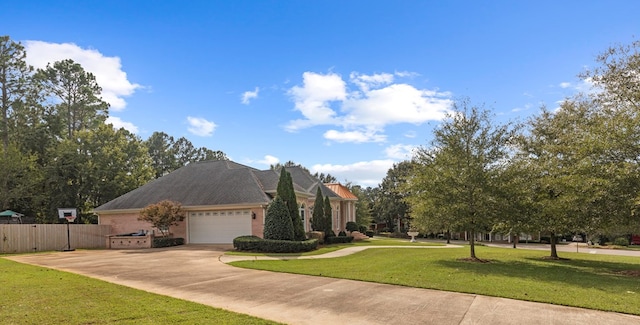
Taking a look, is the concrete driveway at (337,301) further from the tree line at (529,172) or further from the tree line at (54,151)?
the tree line at (54,151)

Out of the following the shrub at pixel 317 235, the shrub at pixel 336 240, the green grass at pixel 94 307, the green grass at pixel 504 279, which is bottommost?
the shrub at pixel 336 240

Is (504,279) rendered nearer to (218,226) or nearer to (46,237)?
(218,226)

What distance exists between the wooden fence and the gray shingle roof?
7.88 feet

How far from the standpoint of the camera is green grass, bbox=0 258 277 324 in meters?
6.22

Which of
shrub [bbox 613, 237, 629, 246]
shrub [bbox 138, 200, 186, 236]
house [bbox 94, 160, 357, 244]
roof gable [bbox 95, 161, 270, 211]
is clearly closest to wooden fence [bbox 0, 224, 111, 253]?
house [bbox 94, 160, 357, 244]

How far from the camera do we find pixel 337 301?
26.8 ft

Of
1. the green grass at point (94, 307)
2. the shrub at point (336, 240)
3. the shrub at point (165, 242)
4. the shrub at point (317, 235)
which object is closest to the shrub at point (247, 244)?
the shrub at point (165, 242)

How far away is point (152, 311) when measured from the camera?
22.2 ft

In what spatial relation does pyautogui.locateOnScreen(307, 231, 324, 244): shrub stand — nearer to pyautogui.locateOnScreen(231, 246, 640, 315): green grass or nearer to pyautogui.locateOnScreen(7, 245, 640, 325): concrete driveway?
pyautogui.locateOnScreen(231, 246, 640, 315): green grass

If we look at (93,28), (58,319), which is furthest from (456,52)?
(58,319)

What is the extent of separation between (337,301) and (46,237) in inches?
883

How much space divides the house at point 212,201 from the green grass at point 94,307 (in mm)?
15212

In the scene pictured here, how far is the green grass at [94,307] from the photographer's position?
622 centimetres

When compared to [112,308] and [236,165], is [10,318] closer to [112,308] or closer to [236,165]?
[112,308]
